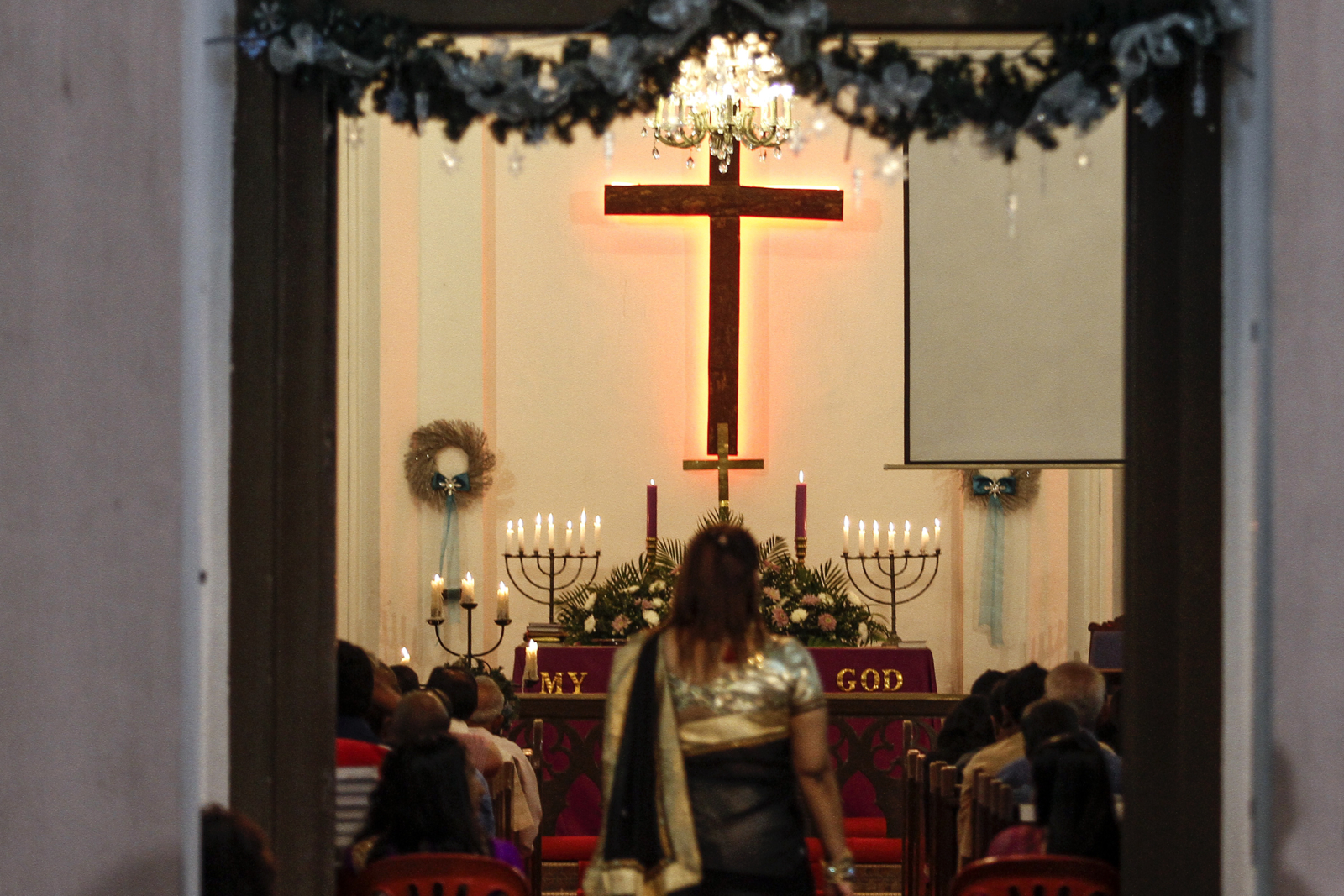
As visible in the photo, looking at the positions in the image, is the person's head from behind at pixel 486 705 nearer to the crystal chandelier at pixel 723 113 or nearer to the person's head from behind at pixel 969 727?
the person's head from behind at pixel 969 727

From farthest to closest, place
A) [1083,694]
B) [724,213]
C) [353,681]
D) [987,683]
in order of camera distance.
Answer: [724,213]
[987,683]
[1083,694]
[353,681]

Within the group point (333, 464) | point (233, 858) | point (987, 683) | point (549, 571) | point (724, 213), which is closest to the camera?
point (233, 858)

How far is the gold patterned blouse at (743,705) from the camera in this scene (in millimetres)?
3334

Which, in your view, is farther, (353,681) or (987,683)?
(987,683)

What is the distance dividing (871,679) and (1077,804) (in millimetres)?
3429

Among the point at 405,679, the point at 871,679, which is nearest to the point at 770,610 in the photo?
the point at 871,679

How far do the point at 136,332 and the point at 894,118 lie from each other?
1760 millimetres

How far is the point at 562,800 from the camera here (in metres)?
6.48

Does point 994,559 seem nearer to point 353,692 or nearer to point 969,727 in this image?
point 969,727

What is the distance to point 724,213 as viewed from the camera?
9.45 metres

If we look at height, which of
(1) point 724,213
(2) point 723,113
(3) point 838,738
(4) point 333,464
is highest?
(2) point 723,113

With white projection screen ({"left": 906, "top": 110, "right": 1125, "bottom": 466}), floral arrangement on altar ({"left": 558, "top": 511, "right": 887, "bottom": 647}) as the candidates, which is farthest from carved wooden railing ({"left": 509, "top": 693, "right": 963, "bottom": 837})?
white projection screen ({"left": 906, "top": 110, "right": 1125, "bottom": 466})

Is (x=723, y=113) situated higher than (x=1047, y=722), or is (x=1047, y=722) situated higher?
(x=723, y=113)

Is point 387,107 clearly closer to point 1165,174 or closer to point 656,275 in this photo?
point 1165,174
